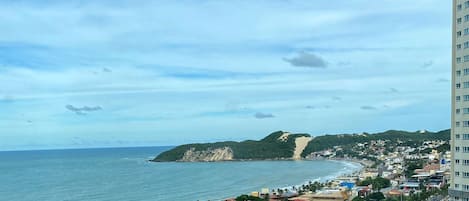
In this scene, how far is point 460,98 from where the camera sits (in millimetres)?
24344

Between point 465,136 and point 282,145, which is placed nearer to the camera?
point 465,136

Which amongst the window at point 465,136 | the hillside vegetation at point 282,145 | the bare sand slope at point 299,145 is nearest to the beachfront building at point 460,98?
the window at point 465,136

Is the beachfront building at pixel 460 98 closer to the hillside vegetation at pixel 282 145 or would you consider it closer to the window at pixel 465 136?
the window at pixel 465 136

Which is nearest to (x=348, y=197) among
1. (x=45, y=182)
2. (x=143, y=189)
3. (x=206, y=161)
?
(x=143, y=189)

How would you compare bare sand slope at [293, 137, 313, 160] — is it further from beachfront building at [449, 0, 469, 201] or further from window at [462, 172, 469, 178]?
window at [462, 172, 469, 178]

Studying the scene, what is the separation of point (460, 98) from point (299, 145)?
4321 inches

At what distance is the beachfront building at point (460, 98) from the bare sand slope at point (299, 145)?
3921 inches

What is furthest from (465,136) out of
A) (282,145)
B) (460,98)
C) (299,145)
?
(299,145)

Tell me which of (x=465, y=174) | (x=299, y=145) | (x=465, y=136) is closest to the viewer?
(x=465, y=136)

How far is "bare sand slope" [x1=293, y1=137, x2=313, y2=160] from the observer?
127 m

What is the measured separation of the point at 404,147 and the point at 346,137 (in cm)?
2847

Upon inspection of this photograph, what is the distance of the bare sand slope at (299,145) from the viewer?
415 feet

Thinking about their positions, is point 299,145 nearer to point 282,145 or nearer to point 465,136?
point 282,145

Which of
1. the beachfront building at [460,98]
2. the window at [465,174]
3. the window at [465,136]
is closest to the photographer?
the beachfront building at [460,98]
